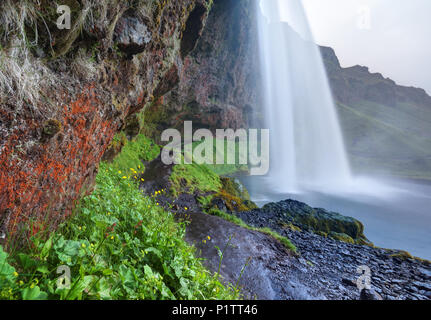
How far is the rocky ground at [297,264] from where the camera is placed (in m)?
4.22

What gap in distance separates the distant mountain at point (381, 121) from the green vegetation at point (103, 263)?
5917cm

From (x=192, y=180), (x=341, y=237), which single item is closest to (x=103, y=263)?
(x=192, y=180)

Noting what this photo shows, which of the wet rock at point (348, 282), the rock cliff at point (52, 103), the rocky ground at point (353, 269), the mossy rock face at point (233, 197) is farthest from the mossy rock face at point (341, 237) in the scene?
the rock cliff at point (52, 103)

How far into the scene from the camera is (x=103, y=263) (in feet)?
6.28

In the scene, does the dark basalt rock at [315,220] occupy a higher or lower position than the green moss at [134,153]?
lower

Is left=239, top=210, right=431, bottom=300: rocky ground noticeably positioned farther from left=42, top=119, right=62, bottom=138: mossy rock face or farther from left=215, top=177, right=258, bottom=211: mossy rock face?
left=42, top=119, right=62, bottom=138: mossy rock face

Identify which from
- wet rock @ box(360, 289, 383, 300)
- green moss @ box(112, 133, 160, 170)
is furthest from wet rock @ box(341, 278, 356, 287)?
green moss @ box(112, 133, 160, 170)

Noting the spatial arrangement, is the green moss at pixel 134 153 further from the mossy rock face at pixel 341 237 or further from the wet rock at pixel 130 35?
the mossy rock face at pixel 341 237

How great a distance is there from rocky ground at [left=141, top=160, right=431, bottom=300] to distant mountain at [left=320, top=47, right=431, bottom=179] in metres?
52.9

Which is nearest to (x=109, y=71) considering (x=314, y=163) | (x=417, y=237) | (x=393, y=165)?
(x=417, y=237)

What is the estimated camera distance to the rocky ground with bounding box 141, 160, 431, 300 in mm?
4223

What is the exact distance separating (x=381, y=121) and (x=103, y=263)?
113294 millimetres

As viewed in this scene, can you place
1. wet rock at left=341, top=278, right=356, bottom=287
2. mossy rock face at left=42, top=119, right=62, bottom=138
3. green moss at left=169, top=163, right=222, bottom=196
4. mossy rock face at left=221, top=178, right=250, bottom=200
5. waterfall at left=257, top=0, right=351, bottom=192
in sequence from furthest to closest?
waterfall at left=257, top=0, right=351, bottom=192
mossy rock face at left=221, top=178, right=250, bottom=200
green moss at left=169, top=163, right=222, bottom=196
wet rock at left=341, top=278, right=356, bottom=287
mossy rock face at left=42, top=119, right=62, bottom=138

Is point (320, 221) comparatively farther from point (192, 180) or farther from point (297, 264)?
point (192, 180)
